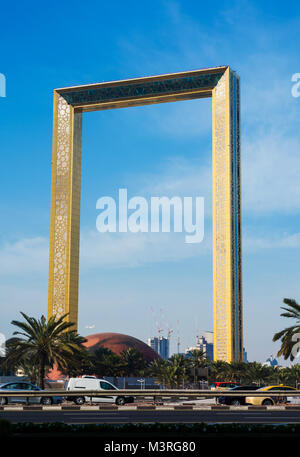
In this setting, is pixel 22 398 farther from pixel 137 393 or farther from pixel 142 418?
pixel 142 418

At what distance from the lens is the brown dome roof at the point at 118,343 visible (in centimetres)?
11981

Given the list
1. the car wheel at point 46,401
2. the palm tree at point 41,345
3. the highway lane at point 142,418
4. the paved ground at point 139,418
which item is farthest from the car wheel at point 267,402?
the palm tree at point 41,345

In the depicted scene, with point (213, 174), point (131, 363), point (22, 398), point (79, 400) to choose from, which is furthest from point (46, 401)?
point (213, 174)

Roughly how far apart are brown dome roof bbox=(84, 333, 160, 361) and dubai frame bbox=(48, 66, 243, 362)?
93.4 feet

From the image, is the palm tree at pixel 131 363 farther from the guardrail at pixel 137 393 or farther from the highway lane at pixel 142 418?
the highway lane at pixel 142 418

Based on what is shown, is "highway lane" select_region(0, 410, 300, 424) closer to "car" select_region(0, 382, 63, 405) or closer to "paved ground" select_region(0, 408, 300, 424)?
"paved ground" select_region(0, 408, 300, 424)

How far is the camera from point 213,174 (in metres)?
90.2

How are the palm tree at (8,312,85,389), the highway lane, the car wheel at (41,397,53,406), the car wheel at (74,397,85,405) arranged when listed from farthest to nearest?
the palm tree at (8,312,85,389), the car wheel at (74,397,85,405), the car wheel at (41,397,53,406), the highway lane

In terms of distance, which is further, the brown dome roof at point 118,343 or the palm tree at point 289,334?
the brown dome roof at point 118,343

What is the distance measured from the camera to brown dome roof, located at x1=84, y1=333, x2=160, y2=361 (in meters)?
120

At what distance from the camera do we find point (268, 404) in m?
37.7

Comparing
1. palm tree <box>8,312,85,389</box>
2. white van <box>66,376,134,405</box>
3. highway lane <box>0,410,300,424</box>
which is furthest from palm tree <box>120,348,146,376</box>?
highway lane <box>0,410,300,424</box>

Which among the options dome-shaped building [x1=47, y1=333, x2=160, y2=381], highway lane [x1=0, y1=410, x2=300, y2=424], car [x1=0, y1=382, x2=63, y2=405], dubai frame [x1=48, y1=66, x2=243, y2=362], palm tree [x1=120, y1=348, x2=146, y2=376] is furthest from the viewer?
dome-shaped building [x1=47, y1=333, x2=160, y2=381]

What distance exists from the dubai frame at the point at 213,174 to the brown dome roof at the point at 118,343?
28.5 m
